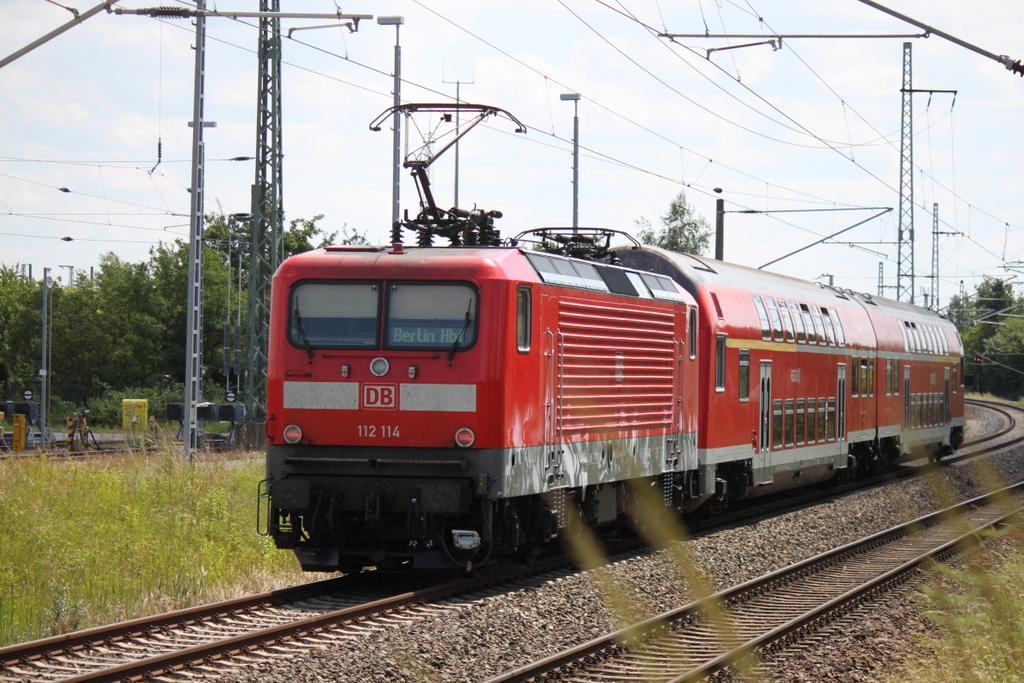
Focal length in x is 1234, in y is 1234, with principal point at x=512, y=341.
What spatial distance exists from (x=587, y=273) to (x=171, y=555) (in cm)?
516

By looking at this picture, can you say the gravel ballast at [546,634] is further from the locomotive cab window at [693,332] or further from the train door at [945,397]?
the train door at [945,397]

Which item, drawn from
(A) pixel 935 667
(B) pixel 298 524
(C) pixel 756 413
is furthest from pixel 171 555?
(C) pixel 756 413

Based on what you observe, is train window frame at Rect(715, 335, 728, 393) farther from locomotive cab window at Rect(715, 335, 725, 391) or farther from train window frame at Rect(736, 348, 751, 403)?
train window frame at Rect(736, 348, 751, 403)

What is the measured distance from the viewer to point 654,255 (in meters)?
→ 17.3

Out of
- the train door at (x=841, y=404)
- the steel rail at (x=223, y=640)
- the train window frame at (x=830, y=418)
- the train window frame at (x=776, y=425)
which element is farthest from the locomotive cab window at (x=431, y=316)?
the train door at (x=841, y=404)

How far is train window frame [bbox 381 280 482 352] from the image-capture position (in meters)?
11.2

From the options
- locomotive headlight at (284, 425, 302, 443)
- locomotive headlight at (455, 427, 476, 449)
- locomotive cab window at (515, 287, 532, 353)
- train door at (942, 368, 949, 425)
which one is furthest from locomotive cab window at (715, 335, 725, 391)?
train door at (942, 368, 949, 425)

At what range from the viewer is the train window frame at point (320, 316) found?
11.4 meters

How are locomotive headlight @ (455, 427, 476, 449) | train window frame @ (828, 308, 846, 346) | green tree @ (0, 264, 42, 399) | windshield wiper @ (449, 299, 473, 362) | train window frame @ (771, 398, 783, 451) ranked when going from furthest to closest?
green tree @ (0, 264, 42, 399) < train window frame @ (828, 308, 846, 346) < train window frame @ (771, 398, 783, 451) < windshield wiper @ (449, 299, 473, 362) < locomotive headlight @ (455, 427, 476, 449)

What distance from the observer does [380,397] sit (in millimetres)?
11250

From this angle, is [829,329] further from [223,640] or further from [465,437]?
[223,640]

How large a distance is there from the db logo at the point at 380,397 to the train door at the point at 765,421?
28.9 ft

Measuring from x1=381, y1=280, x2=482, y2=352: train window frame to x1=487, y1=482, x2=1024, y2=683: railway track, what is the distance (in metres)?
3.00

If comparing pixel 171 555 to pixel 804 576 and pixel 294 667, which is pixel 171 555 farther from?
pixel 804 576
